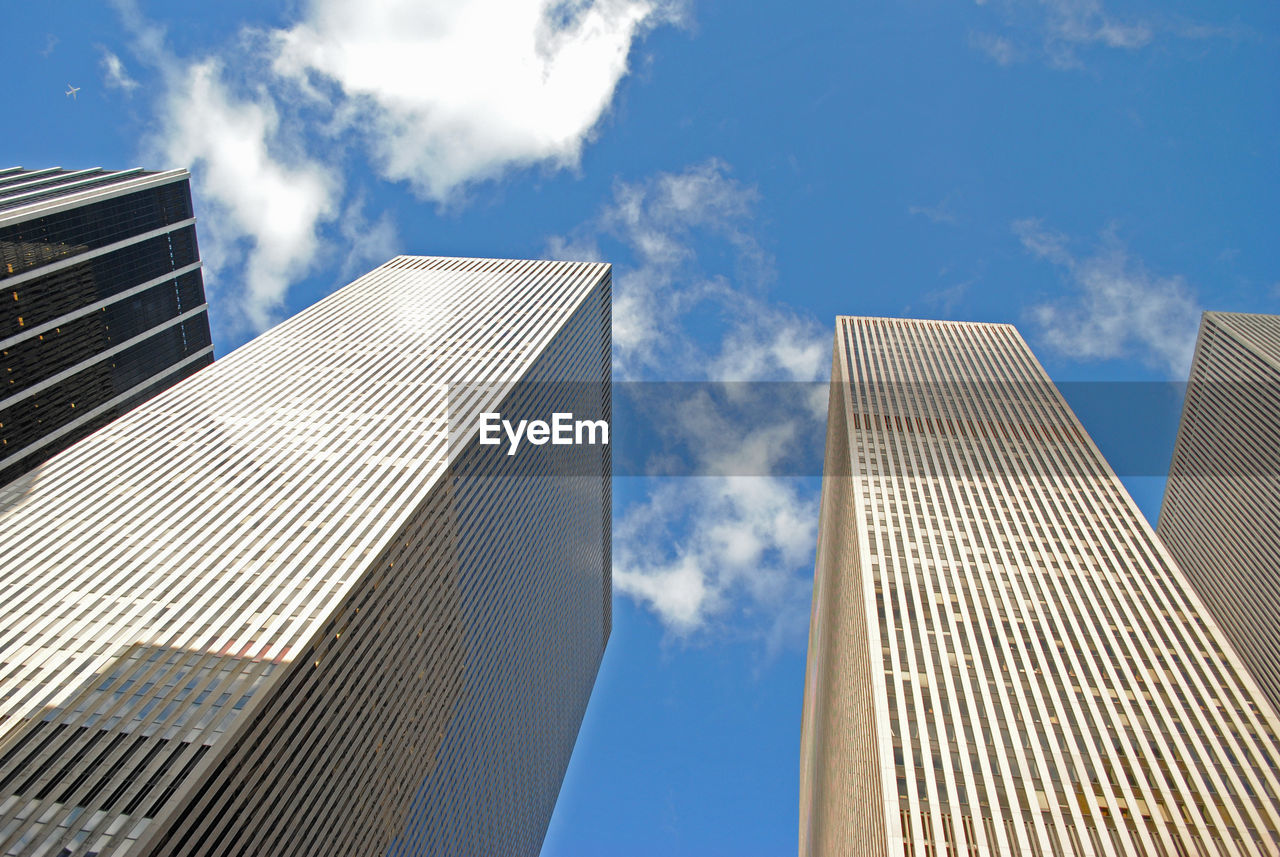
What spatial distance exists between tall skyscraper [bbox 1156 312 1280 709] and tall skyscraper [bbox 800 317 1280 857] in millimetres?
65394

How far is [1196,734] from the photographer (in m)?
65.8

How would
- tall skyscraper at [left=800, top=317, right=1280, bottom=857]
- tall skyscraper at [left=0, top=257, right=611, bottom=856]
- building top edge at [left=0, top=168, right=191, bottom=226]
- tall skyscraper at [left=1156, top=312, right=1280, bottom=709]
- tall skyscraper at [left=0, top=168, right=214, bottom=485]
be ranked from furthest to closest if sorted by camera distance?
1. tall skyscraper at [left=1156, top=312, right=1280, bottom=709]
2. tall skyscraper at [left=0, top=168, right=214, bottom=485]
3. building top edge at [left=0, top=168, right=191, bottom=226]
4. tall skyscraper at [left=800, top=317, right=1280, bottom=857]
5. tall skyscraper at [left=0, top=257, right=611, bottom=856]

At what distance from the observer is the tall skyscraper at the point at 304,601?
56.5 meters

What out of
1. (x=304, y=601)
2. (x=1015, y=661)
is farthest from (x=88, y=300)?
(x=1015, y=661)

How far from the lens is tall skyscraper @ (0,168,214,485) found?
112000mm

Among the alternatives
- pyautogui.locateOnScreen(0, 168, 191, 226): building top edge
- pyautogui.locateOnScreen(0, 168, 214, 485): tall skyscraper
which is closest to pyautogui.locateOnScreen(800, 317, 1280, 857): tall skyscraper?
pyautogui.locateOnScreen(0, 168, 214, 485): tall skyscraper

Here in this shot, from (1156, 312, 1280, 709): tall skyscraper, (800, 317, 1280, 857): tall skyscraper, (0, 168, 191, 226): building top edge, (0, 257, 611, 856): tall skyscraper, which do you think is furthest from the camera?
(1156, 312, 1280, 709): tall skyscraper

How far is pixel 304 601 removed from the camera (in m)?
70.4

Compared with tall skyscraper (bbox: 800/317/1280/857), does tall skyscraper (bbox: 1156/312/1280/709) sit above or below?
above

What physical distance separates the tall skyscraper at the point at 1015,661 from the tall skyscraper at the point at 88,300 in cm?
12297

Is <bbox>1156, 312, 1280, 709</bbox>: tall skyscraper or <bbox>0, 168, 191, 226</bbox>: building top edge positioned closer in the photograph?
<bbox>0, 168, 191, 226</bbox>: building top edge

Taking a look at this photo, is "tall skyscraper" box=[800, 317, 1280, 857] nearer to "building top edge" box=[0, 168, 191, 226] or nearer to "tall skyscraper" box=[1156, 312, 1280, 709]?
"tall skyscraper" box=[1156, 312, 1280, 709]

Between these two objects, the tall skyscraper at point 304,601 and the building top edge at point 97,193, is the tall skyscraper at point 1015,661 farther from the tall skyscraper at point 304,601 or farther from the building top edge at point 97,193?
the building top edge at point 97,193

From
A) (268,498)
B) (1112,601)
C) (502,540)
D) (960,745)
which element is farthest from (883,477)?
(268,498)
